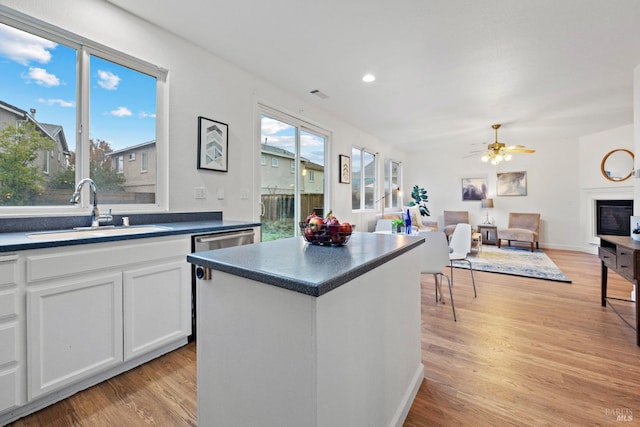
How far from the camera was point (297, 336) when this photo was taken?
0.85m

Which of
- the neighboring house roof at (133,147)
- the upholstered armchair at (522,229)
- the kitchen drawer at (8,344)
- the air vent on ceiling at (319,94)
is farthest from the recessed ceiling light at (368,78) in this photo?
the upholstered armchair at (522,229)

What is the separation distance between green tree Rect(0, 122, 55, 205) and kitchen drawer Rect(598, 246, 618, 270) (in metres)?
4.61

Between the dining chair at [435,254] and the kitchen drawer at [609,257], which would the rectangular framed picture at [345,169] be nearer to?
the dining chair at [435,254]

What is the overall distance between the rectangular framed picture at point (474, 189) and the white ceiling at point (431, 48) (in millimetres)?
3095

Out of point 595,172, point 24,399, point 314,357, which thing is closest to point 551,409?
point 314,357

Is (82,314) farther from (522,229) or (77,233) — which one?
(522,229)

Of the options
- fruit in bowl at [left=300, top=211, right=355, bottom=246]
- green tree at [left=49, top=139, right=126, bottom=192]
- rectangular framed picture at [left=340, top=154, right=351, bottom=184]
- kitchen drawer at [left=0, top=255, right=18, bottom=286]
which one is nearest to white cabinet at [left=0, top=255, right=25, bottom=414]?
kitchen drawer at [left=0, top=255, right=18, bottom=286]

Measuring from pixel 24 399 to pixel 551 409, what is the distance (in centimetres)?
271

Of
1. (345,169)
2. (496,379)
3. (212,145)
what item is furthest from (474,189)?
(212,145)

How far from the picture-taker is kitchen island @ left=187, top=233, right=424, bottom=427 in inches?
33.2

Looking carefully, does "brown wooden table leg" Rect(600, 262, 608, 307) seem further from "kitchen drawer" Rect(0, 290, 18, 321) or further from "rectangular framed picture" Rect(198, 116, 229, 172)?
"kitchen drawer" Rect(0, 290, 18, 321)

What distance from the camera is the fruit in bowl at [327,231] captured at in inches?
53.4

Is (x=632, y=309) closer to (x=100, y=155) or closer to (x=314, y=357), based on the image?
(x=314, y=357)

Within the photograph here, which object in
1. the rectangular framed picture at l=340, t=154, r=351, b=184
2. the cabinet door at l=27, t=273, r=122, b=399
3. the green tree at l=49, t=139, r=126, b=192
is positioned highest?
the rectangular framed picture at l=340, t=154, r=351, b=184
